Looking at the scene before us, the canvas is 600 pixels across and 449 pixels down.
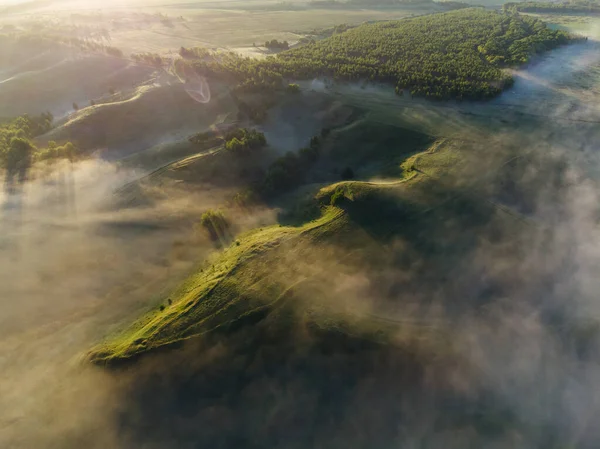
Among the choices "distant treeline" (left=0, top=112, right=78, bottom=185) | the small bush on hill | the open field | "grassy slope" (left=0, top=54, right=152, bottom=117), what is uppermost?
"grassy slope" (left=0, top=54, right=152, bottom=117)

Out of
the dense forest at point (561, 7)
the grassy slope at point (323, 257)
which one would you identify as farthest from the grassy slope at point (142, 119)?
the dense forest at point (561, 7)

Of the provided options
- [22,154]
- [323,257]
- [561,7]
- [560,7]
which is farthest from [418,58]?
[561,7]

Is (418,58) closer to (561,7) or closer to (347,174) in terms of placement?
(347,174)

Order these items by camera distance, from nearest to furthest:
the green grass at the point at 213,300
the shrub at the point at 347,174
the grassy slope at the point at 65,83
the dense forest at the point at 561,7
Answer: the green grass at the point at 213,300
the shrub at the point at 347,174
the grassy slope at the point at 65,83
the dense forest at the point at 561,7

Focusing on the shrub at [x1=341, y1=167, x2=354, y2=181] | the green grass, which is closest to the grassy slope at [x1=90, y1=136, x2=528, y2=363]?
the green grass

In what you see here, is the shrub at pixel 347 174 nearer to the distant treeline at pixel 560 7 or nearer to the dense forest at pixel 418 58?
the dense forest at pixel 418 58

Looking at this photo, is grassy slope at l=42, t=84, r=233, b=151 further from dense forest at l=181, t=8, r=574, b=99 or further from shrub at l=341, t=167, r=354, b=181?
shrub at l=341, t=167, r=354, b=181
